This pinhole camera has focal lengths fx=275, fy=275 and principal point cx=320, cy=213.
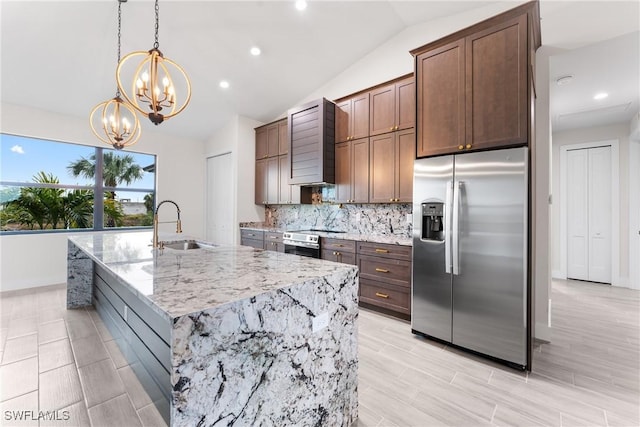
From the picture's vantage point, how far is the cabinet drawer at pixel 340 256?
352cm

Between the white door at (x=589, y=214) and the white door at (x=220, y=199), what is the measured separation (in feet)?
20.8

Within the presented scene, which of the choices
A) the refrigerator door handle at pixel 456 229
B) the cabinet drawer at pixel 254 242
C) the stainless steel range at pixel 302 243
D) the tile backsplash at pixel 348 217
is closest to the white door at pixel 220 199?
the cabinet drawer at pixel 254 242

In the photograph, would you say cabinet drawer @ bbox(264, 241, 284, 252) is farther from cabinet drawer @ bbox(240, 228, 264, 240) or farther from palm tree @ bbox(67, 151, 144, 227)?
palm tree @ bbox(67, 151, 144, 227)

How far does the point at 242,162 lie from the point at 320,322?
14.4 ft

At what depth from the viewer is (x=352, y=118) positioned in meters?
3.94

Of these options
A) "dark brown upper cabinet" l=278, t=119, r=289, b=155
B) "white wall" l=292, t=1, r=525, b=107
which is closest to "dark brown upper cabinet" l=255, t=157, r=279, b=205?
"dark brown upper cabinet" l=278, t=119, r=289, b=155

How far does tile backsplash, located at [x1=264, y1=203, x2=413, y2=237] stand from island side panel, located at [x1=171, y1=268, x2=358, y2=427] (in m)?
2.30

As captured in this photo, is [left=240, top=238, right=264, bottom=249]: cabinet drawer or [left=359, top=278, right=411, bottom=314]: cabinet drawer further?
[left=240, top=238, right=264, bottom=249]: cabinet drawer

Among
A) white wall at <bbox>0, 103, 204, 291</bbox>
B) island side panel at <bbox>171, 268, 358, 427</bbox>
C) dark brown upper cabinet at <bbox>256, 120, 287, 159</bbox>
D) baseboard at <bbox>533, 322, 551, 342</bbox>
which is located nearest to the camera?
island side panel at <bbox>171, 268, 358, 427</bbox>

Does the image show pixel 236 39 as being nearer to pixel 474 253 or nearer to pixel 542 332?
pixel 474 253

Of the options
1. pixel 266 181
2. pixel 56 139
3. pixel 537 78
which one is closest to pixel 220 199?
pixel 266 181

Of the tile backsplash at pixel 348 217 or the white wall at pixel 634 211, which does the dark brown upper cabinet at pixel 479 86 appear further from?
the white wall at pixel 634 211

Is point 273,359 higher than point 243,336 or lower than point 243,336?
lower

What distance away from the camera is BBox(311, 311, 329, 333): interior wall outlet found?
4.55 ft
